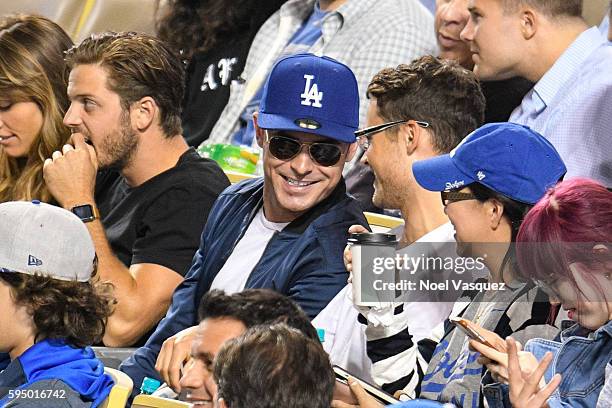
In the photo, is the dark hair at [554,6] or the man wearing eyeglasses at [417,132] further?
the dark hair at [554,6]

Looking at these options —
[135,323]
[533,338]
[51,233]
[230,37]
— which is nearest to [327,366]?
[533,338]

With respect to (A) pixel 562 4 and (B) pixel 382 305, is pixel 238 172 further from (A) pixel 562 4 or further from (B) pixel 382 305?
(B) pixel 382 305

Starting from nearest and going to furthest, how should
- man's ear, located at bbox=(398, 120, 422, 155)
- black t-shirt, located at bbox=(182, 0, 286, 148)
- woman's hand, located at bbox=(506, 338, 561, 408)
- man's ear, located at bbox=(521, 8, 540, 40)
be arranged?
woman's hand, located at bbox=(506, 338, 561, 408) → man's ear, located at bbox=(398, 120, 422, 155) → man's ear, located at bbox=(521, 8, 540, 40) → black t-shirt, located at bbox=(182, 0, 286, 148)

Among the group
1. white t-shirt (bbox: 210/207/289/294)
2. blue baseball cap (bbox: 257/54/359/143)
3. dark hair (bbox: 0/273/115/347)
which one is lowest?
white t-shirt (bbox: 210/207/289/294)

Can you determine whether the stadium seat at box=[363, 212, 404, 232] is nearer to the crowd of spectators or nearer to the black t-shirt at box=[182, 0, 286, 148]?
the crowd of spectators

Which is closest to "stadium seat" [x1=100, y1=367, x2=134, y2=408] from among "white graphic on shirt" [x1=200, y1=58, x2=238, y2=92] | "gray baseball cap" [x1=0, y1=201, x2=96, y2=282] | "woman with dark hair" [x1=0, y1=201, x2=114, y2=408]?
"woman with dark hair" [x1=0, y1=201, x2=114, y2=408]

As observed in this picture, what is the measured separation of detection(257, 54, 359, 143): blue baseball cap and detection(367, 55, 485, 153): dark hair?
0.14 m

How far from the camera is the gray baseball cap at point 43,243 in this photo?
2832mm

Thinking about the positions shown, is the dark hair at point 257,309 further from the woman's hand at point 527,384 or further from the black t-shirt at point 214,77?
the black t-shirt at point 214,77

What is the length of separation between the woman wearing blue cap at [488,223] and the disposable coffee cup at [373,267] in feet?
0.56

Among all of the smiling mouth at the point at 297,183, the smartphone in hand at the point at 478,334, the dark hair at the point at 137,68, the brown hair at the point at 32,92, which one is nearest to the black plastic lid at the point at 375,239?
the smartphone in hand at the point at 478,334

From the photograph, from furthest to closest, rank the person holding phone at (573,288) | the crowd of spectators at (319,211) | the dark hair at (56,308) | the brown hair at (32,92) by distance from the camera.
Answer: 1. the brown hair at (32,92)
2. the dark hair at (56,308)
3. the crowd of spectators at (319,211)
4. the person holding phone at (573,288)

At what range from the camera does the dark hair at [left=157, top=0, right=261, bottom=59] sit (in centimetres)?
509

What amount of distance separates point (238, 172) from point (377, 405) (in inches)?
75.4
